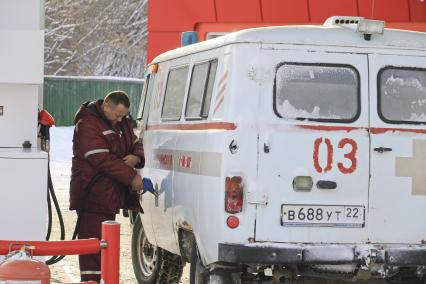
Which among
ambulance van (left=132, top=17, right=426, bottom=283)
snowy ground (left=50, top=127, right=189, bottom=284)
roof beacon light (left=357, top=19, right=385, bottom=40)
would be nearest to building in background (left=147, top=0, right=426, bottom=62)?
snowy ground (left=50, top=127, right=189, bottom=284)

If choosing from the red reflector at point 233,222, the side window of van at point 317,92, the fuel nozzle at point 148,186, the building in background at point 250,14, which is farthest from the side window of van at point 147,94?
the building in background at point 250,14

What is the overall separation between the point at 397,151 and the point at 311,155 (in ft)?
2.28

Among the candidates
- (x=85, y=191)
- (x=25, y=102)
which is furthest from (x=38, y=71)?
(x=85, y=191)

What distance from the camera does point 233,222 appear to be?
23.1ft

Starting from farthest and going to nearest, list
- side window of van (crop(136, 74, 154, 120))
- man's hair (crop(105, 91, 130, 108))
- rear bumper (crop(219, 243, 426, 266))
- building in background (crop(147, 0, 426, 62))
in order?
building in background (crop(147, 0, 426, 62)), side window of van (crop(136, 74, 154, 120)), man's hair (crop(105, 91, 130, 108)), rear bumper (crop(219, 243, 426, 266))

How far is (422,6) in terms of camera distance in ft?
51.7

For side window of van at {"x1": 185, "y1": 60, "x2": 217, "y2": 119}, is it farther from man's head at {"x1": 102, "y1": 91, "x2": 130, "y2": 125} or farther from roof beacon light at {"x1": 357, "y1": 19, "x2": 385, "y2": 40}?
roof beacon light at {"x1": 357, "y1": 19, "x2": 385, "y2": 40}

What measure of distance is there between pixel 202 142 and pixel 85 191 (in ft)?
5.28

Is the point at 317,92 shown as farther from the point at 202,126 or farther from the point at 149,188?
the point at 149,188

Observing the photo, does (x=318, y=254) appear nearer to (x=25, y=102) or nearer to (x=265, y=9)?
(x=25, y=102)

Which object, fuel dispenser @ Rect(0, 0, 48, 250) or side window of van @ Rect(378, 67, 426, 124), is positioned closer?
side window of van @ Rect(378, 67, 426, 124)

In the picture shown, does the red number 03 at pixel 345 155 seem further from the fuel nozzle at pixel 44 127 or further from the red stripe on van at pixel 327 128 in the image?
the fuel nozzle at pixel 44 127

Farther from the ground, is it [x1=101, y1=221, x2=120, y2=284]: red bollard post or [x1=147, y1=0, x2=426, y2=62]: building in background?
[x1=147, y1=0, x2=426, y2=62]: building in background

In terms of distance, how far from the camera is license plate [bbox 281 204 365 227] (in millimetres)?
7152
